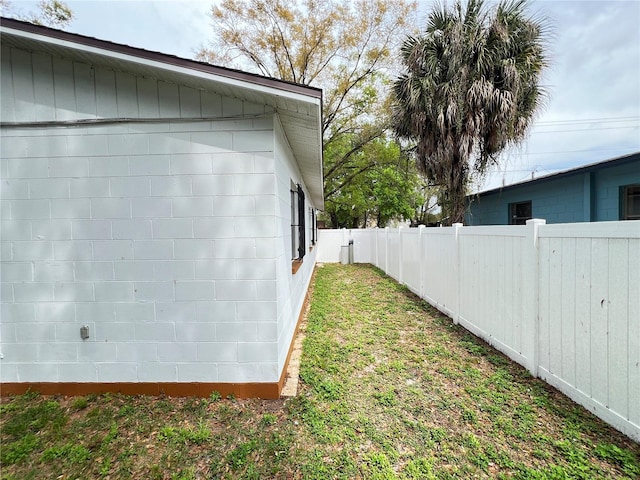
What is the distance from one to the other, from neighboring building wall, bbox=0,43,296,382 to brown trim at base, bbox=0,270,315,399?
76mm

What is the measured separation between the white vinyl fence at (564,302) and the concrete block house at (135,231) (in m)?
2.62

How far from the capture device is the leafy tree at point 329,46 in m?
13.5

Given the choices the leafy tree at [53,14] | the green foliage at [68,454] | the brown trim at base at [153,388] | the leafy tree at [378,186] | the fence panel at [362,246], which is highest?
the leafy tree at [53,14]

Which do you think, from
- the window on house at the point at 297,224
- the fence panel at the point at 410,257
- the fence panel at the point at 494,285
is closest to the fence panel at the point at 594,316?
the fence panel at the point at 494,285

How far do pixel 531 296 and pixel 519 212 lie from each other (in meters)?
10.5

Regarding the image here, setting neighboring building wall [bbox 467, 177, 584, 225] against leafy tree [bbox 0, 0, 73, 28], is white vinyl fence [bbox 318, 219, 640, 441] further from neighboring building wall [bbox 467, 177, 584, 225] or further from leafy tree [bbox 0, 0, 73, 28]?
leafy tree [bbox 0, 0, 73, 28]

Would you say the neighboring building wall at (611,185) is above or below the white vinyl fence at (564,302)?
above

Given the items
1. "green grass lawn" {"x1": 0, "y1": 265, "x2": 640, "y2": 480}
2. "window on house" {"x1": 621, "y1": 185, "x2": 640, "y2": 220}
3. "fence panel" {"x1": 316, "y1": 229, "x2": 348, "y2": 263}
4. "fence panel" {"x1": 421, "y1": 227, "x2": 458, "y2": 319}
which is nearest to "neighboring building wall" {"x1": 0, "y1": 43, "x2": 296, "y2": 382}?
"green grass lawn" {"x1": 0, "y1": 265, "x2": 640, "y2": 480}

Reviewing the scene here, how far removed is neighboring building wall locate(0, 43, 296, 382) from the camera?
9.36 ft

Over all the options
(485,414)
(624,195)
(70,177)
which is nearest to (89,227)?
(70,177)

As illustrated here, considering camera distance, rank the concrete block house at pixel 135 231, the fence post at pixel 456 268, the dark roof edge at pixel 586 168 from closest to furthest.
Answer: the concrete block house at pixel 135 231
the fence post at pixel 456 268
the dark roof edge at pixel 586 168

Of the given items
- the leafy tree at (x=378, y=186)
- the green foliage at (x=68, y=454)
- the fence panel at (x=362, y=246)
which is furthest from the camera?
the leafy tree at (x=378, y=186)

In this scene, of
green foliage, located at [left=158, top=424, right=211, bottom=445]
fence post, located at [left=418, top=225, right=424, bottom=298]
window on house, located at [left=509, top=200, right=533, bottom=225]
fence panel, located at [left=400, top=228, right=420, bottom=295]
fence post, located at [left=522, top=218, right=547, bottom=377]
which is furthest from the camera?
window on house, located at [left=509, top=200, right=533, bottom=225]

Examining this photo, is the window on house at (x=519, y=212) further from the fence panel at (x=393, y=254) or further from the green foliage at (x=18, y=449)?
the green foliage at (x=18, y=449)
